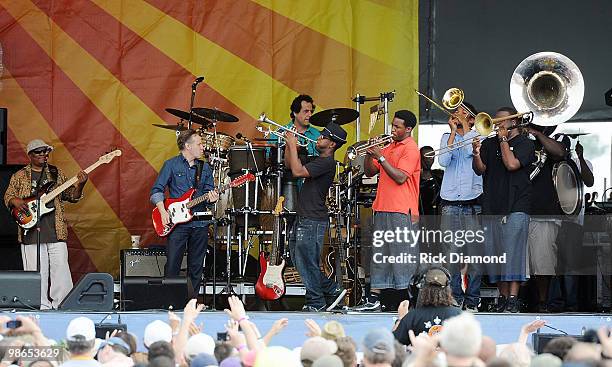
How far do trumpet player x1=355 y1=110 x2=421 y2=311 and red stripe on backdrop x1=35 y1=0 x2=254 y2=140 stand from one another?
314cm

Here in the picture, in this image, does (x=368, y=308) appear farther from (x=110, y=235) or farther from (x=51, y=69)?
(x=51, y=69)

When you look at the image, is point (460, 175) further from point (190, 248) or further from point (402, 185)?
point (190, 248)

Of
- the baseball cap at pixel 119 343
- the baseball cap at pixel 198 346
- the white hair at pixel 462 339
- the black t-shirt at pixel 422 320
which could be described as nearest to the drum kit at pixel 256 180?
the black t-shirt at pixel 422 320

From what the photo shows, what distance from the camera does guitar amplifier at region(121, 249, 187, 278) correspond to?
1131cm

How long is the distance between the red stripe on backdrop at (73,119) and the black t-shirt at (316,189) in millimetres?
2665

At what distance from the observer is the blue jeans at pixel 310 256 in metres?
9.77

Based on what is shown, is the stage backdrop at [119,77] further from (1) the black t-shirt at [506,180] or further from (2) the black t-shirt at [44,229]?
(1) the black t-shirt at [506,180]

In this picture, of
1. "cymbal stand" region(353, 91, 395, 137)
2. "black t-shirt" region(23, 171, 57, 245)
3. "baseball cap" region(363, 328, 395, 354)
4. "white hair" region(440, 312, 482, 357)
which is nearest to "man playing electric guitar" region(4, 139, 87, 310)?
"black t-shirt" region(23, 171, 57, 245)

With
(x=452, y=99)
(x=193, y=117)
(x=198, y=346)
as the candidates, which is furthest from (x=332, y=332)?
(x=193, y=117)

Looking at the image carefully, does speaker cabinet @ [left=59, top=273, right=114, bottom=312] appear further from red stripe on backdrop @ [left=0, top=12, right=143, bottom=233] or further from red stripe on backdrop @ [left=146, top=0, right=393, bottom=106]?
red stripe on backdrop @ [left=146, top=0, right=393, bottom=106]

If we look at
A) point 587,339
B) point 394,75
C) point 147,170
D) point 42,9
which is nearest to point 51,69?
point 42,9

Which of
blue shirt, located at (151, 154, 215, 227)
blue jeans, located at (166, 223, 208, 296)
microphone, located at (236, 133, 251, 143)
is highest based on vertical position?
microphone, located at (236, 133, 251, 143)

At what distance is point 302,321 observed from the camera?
8.91 metres

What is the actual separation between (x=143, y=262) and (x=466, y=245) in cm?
339
